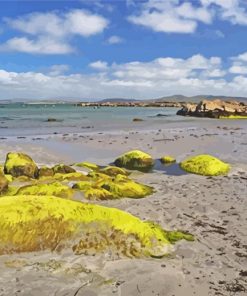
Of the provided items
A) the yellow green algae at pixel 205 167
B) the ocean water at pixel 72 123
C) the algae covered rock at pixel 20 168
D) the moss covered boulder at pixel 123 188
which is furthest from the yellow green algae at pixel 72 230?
the ocean water at pixel 72 123

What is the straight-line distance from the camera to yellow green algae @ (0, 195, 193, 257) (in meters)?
6.69

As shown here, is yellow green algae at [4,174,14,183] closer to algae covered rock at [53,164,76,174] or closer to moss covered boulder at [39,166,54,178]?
moss covered boulder at [39,166,54,178]

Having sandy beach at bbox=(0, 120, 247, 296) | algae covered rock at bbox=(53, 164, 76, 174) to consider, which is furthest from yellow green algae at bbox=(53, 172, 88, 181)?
sandy beach at bbox=(0, 120, 247, 296)

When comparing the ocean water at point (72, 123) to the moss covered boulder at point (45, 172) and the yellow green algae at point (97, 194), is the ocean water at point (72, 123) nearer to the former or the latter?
the moss covered boulder at point (45, 172)

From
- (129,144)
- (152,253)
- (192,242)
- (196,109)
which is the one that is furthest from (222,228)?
(196,109)

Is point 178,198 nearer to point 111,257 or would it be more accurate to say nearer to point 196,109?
point 111,257

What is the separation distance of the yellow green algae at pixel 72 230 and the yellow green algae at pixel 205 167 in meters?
6.95

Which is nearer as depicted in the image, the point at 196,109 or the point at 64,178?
the point at 64,178

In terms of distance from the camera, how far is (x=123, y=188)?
10.9 metres

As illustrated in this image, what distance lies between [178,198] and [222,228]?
8.42ft

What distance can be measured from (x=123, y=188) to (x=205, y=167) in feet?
14.8

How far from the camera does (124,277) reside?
5.77m

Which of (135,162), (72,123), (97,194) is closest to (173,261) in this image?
(97,194)

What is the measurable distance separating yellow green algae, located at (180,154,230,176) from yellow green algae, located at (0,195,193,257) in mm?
6951
